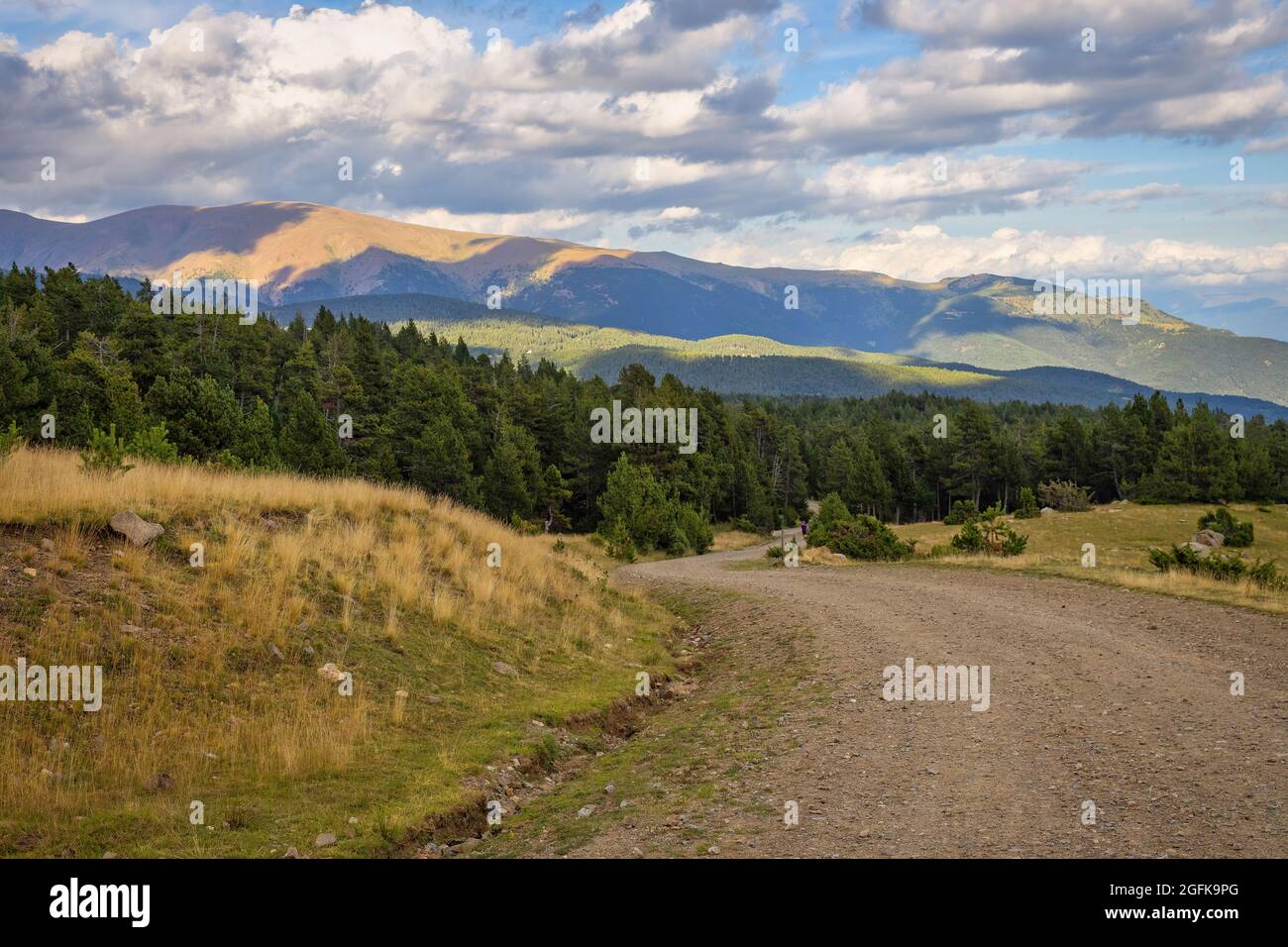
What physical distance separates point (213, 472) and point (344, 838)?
13987 mm

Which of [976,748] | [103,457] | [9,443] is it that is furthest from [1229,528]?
[9,443]

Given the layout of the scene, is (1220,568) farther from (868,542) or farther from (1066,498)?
(1066,498)

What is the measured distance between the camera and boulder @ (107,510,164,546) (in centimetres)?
1375

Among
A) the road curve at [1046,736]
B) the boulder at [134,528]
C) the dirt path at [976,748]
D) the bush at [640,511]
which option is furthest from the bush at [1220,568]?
the bush at [640,511]

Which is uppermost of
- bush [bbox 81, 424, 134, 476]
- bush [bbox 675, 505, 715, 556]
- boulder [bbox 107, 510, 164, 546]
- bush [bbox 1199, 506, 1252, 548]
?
bush [bbox 81, 424, 134, 476]

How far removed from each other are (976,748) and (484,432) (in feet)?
260

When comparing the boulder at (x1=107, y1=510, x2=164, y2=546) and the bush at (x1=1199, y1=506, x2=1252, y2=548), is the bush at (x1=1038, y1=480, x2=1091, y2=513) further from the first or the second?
the boulder at (x1=107, y1=510, x2=164, y2=546)

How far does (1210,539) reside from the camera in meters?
54.1

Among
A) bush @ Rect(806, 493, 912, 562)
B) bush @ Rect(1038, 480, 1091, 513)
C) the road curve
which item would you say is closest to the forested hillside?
the road curve

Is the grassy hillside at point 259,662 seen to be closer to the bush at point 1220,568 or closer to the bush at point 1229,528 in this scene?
the bush at point 1220,568

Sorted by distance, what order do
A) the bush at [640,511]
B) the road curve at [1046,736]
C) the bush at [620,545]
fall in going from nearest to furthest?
the road curve at [1046,736]
the bush at [620,545]
the bush at [640,511]

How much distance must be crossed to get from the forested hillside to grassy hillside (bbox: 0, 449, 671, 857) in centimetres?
398

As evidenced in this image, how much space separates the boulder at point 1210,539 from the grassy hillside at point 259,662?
158 feet

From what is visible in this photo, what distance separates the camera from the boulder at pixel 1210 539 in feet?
175
